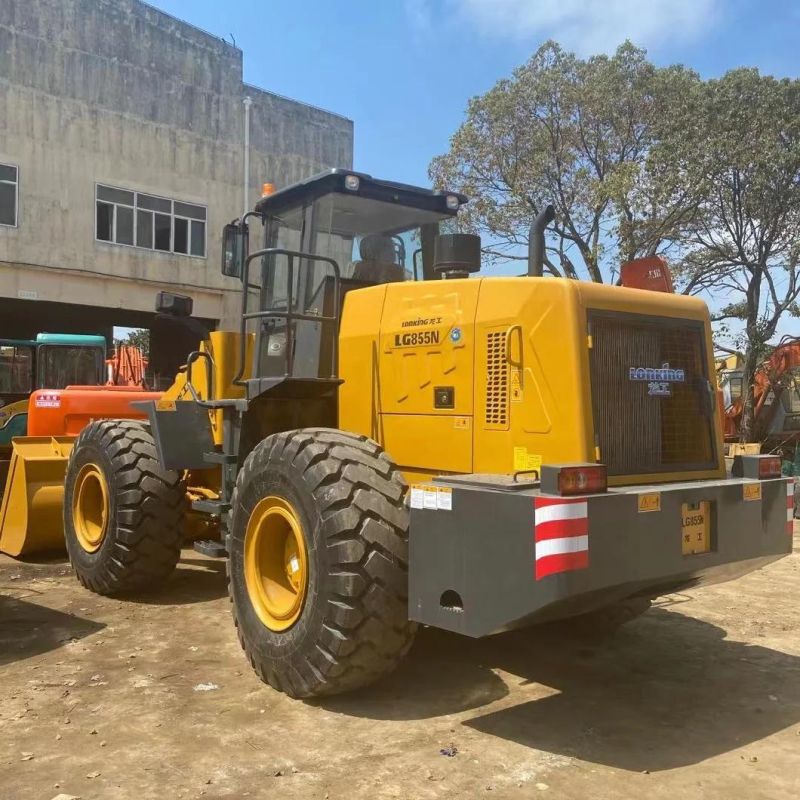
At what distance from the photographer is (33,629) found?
578 centimetres

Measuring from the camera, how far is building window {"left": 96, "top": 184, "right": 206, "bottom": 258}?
21016 millimetres

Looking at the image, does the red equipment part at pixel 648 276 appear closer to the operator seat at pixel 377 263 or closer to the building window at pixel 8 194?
the operator seat at pixel 377 263

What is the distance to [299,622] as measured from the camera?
14.1 feet

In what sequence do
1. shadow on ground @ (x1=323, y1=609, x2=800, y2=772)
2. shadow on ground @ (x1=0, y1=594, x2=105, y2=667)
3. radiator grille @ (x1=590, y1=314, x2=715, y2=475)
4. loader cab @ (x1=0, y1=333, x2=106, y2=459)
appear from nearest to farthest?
shadow on ground @ (x1=323, y1=609, x2=800, y2=772), radiator grille @ (x1=590, y1=314, x2=715, y2=475), shadow on ground @ (x1=0, y1=594, x2=105, y2=667), loader cab @ (x1=0, y1=333, x2=106, y2=459)

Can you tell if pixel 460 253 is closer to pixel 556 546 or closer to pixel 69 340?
pixel 556 546

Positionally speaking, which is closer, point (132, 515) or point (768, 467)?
point (768, 467)

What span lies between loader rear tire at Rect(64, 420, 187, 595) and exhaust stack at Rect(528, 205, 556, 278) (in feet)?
10.9

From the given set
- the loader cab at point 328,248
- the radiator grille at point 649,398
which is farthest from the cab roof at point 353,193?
the radiator grille at point 649,398

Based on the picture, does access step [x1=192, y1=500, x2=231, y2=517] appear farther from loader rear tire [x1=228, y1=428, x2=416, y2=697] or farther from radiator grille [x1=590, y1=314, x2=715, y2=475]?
radiator grille [x1=590, y1=314, x2=715, y2=475]

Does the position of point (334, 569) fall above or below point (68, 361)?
below

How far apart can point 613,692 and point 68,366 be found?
484 inches

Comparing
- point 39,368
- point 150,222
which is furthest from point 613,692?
point 150,222

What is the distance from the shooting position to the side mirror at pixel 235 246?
19.6 feet

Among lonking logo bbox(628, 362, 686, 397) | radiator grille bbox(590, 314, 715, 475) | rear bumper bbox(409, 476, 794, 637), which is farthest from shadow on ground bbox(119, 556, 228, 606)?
lonking logo bbox(628, 362, 686, 397)
